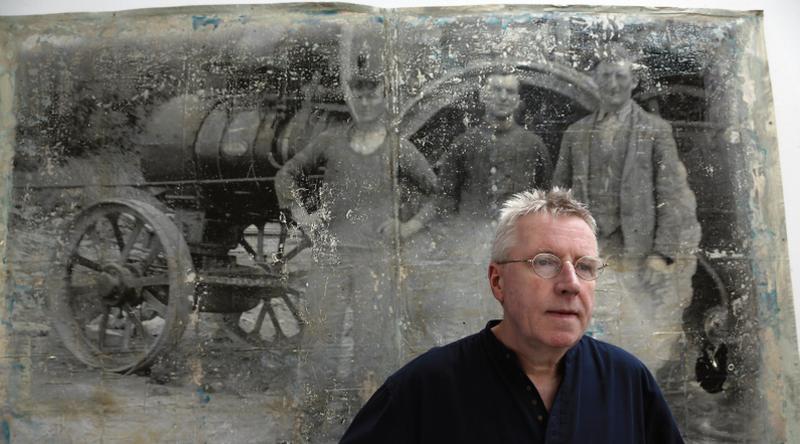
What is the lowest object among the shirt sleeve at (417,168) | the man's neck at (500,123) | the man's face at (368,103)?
the shirt sleeve at (417,168)

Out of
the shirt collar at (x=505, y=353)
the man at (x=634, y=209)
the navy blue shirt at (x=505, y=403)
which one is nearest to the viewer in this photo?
the navy blue shirt at (x=505, y=403)

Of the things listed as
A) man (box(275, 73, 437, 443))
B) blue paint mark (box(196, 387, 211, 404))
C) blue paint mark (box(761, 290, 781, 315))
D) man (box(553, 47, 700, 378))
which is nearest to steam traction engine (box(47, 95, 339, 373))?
man (box(275, 73, 437, 443))

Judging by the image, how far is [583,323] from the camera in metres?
1.73

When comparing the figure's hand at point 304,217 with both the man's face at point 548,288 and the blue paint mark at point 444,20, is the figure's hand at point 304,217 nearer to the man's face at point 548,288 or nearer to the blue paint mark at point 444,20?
the blue paint mark at point 444,20

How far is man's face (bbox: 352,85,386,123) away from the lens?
3.21 m

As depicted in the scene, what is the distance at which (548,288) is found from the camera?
175 centimetres

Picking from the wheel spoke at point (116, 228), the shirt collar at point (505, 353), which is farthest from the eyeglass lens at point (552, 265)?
the wheel spoke at point (116, 228)

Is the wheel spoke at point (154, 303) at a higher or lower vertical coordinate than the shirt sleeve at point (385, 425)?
higher

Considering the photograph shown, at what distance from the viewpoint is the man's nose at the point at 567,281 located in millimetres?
1722

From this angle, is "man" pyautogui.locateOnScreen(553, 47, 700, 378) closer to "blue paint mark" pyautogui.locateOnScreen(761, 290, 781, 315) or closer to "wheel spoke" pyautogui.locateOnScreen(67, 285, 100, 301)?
"blue paint mark" pyautogui.locateOnScreen(761, 290, 781, 315)

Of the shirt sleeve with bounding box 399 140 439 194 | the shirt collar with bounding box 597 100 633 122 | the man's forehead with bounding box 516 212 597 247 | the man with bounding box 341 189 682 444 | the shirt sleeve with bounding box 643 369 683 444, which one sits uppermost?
the shirt collar with bounding box 597 100 633 122

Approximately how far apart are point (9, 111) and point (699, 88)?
3.59m

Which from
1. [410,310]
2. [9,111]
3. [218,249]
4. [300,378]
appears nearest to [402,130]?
[410,310]

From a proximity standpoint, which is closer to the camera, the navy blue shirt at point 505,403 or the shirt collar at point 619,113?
the navy blue shirt at point 505,403
